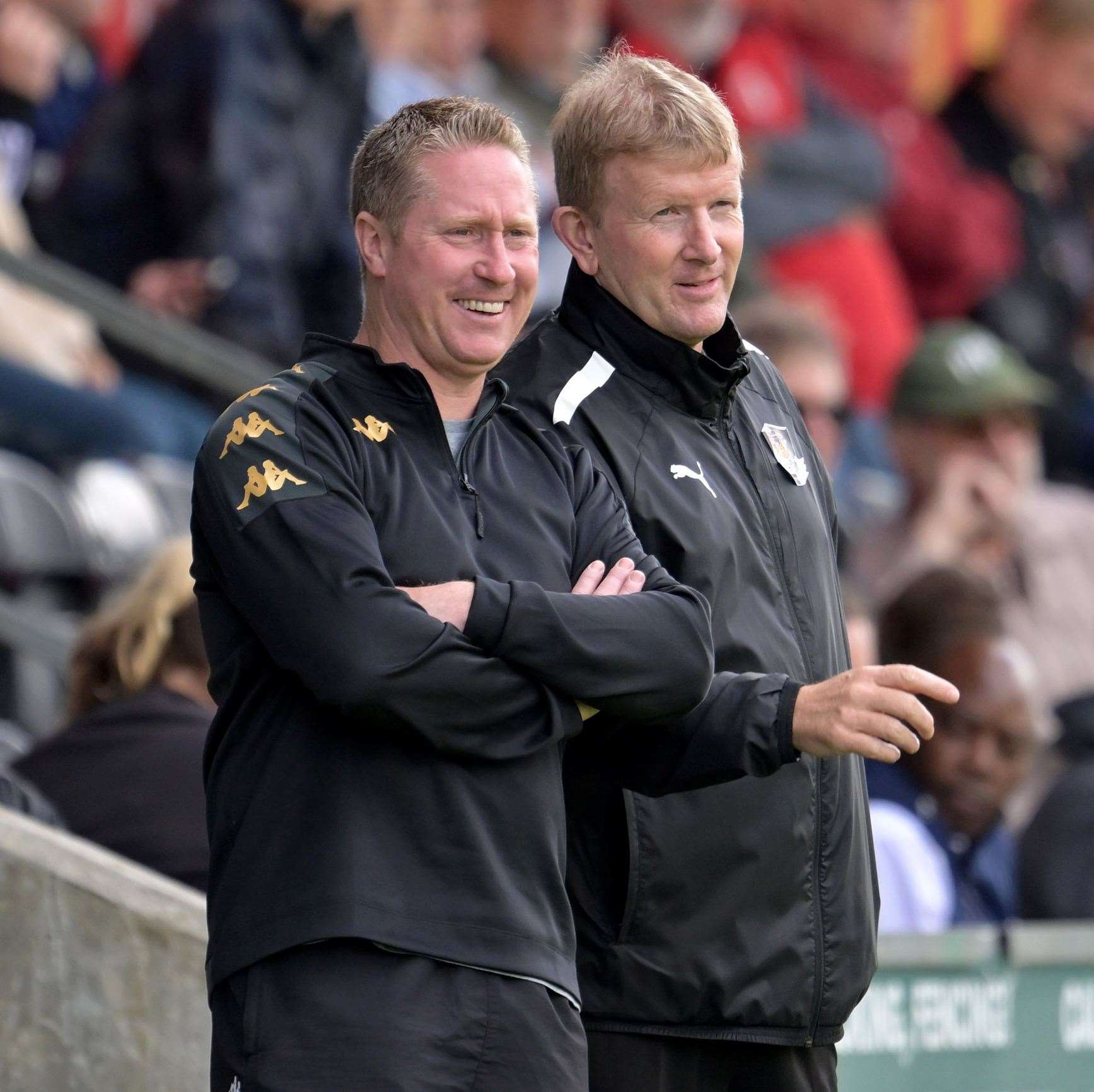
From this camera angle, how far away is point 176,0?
6945 mm

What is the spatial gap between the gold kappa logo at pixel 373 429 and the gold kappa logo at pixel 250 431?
0.09 meters

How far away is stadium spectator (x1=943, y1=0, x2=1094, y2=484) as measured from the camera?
30.9ft

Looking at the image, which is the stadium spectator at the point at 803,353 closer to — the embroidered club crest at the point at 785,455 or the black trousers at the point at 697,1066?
the embroidered club crest at the point at 785,455

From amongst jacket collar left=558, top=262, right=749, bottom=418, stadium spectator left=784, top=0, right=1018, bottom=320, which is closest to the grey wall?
jacket collar left=558, top=262, right=749, bottom=418

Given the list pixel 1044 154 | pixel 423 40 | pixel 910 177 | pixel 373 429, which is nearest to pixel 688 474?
pixel 373 429

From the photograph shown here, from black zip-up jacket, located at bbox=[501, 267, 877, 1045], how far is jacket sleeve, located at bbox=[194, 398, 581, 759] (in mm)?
321

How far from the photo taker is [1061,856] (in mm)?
4805

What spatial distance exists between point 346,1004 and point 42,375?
13.3 feet

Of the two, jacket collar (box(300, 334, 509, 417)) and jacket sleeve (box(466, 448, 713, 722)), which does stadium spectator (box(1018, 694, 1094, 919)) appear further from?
jacket collar (box(300, 334, 509, 417))

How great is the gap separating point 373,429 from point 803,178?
249 inches

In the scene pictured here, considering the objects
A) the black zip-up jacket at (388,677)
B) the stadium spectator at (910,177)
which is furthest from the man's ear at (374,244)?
the stadium spectator at (910,177)

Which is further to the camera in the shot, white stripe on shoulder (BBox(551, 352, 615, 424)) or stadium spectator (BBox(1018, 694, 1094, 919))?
stadium spectator (BBox(1018, 694, 1094, 919))

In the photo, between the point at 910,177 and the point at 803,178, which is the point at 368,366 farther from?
the point at 910,177

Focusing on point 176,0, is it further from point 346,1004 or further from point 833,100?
point 346,1004
